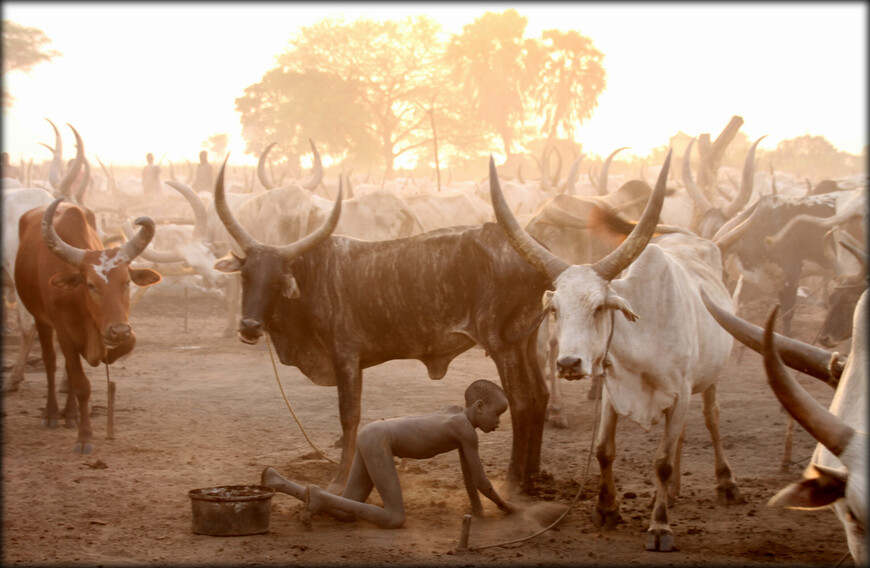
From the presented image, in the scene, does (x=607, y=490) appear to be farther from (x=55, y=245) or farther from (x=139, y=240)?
(x=55, y=245)

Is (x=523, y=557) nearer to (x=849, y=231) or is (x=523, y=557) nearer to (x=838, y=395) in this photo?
(x=838, y=395)

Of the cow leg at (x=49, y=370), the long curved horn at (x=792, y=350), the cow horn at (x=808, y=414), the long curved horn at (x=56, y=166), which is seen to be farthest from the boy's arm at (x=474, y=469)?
the long curved horn at (x=56, y=166)

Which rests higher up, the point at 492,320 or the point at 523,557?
the point at 492,320

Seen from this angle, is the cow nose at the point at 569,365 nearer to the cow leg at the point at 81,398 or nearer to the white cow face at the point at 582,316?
the white cow face at the point at 582,316

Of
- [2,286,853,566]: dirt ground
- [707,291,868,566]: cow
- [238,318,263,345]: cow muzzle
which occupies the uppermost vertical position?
[707,291,868,566]: cow

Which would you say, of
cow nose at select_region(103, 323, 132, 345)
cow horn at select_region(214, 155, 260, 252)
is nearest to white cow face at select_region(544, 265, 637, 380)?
cow horn at select_region(214, 155, 260, 252)

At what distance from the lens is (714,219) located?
9602 mm

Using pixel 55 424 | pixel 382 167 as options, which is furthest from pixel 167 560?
Answer: pixel 382 167

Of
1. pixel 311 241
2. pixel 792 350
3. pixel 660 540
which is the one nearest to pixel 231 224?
pixel 311 241

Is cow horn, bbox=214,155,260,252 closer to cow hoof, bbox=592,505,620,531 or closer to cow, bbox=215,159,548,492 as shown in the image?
cow, bbox=215,159,548,492

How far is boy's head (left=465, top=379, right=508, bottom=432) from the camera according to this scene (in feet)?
16.1

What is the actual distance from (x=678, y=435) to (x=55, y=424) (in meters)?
4.96

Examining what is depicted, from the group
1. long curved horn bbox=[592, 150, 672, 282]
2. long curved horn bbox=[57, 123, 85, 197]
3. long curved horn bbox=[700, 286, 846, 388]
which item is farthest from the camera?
long curved horn bbox=[57, 123, 85, 197]

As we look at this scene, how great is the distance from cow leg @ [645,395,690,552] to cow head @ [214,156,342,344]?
7.79ft
